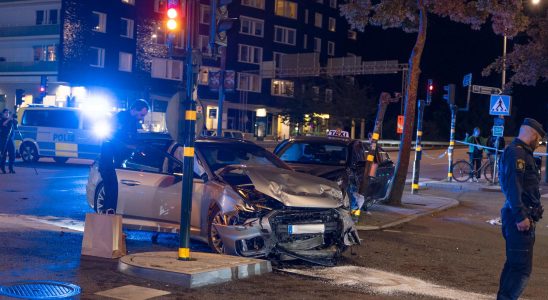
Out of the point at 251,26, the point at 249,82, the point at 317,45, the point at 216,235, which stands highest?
the point at 251,26

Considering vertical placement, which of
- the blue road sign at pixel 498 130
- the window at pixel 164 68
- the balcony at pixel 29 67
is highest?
the window at pixel 164 68

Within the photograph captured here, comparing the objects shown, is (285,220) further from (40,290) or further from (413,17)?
(413,17)

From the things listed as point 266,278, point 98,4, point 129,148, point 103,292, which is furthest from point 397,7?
point 98,4

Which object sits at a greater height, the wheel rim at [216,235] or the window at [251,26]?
the window at [251,26]

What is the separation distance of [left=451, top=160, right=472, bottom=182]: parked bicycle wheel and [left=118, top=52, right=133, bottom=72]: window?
35.8m

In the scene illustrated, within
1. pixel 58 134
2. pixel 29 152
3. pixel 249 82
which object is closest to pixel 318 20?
pixel 249 82

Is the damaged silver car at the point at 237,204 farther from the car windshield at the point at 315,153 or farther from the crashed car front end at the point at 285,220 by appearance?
the car windshield at the point at 315,153

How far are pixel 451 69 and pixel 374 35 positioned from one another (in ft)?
44.7

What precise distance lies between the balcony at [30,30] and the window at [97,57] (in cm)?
323

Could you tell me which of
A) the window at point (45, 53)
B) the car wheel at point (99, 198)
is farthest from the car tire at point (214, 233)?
the window at point (45, 53)

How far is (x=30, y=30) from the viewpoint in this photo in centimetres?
5119

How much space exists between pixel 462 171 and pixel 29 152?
15.7 metres

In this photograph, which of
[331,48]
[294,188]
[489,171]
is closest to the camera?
[294,188]

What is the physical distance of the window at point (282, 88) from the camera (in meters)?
70.1
